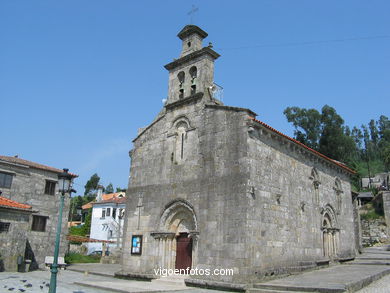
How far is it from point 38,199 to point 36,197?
0.21 meters

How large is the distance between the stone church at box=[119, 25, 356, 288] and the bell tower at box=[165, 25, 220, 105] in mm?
58

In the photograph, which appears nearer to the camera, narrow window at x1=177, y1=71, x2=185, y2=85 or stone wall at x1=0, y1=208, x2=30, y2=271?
stone wall at x1=0, y1=208, x2=30, y2=271

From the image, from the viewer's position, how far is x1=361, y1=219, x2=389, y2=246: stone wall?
3862 centimetres

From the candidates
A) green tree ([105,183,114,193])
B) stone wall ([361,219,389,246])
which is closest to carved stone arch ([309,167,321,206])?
stone wall ([361,219,389,246])

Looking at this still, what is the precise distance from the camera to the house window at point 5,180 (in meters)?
23.6

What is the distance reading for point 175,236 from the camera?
56.7ft

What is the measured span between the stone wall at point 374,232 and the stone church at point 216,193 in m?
20.1

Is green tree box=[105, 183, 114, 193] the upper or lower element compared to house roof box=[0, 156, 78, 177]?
upper

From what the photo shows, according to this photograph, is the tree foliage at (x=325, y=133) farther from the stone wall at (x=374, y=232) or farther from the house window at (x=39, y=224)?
the house window at (x=39, y=224)

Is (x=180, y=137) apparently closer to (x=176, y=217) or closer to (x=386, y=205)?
(x=176, y=217)

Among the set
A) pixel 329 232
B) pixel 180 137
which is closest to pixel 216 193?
pixel 180 137

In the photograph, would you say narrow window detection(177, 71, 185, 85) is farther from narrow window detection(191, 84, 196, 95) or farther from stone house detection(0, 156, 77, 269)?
stone house detection(0, 156, 77, 269)

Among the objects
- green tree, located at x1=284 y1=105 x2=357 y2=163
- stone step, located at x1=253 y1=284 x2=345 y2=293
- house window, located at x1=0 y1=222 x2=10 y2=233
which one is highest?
green tree, located at x1=284 y1=105 x2=357 y2=163

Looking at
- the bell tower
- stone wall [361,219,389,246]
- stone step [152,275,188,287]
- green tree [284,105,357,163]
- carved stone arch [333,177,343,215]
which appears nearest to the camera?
stone step [152,275,188,287]
